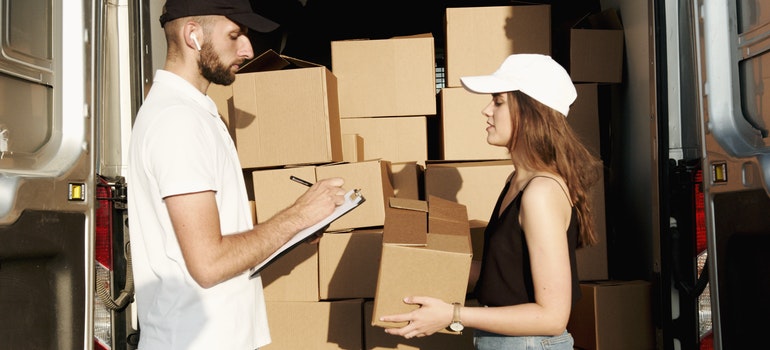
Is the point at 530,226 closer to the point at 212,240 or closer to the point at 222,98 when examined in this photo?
the point at 212,240

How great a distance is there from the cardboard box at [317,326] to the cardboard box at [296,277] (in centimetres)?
4

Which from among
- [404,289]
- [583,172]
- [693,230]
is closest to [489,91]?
[583,172]

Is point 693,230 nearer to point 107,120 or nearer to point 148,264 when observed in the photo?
point 148,264

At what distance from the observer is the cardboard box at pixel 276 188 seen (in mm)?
2850

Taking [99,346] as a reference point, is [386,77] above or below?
above

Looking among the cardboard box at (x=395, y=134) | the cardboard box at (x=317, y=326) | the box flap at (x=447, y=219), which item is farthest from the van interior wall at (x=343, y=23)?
the box flap at (x=447, y=219)

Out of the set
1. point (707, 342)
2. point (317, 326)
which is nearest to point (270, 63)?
point (317, 326)

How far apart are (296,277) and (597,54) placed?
138 cm

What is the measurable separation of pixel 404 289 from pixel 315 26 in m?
2.79

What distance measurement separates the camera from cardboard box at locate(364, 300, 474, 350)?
8.93 ft

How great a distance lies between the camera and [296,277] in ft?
9.37

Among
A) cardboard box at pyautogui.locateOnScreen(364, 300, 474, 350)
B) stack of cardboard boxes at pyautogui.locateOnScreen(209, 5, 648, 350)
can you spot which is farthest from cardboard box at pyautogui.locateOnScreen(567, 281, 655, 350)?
cardboard box at pyautogui.locateOnScreen(364, 300, 474, 350)

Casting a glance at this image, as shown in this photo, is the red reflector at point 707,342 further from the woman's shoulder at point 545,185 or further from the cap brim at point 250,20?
the cap brim at point 250,20

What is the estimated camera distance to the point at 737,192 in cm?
174
